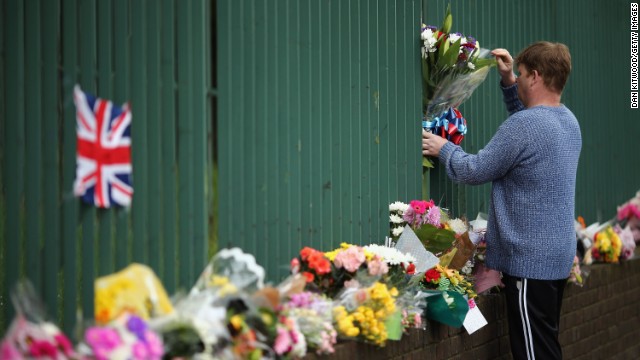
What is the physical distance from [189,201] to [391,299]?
1197 mm

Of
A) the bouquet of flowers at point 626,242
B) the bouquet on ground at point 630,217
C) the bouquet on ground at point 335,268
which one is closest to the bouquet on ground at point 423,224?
the bouquet on ground at point 335,268

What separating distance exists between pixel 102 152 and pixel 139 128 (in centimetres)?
23

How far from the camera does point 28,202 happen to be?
3.71 meters

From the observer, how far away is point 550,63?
5395mm

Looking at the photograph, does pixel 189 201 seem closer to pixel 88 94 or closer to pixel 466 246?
pixel 88 94

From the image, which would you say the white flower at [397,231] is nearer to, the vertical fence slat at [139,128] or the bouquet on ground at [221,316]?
the bouquet on ground at [221,316]

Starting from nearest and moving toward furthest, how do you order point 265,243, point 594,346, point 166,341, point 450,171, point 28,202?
point 166,341
point 28,202
point 265,243
point 450,171
point 594,346

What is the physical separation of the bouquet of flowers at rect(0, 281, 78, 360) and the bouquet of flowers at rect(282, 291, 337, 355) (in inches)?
46.8

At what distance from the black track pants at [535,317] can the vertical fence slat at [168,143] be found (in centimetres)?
214

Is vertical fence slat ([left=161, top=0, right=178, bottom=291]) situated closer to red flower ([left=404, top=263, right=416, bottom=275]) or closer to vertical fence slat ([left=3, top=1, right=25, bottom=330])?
vertical fence slat ([left=3, top=1, right=25, bottom=330])

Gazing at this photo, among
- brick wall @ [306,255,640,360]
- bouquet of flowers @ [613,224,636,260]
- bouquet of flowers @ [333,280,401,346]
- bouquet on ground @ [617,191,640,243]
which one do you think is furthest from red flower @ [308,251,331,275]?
bouquet on ground @ [617,191,640,243]

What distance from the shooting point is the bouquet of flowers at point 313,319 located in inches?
168

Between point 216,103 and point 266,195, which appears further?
point 266,195

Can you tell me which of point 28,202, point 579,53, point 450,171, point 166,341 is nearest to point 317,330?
point 166,341
